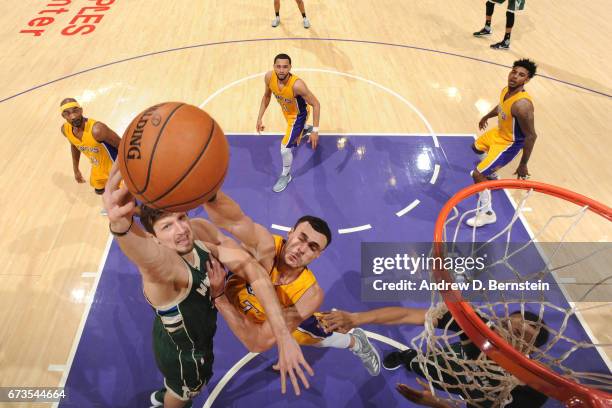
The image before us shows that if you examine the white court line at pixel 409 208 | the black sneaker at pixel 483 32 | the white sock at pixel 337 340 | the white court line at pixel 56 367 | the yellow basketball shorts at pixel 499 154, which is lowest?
the white court line at pixel 56 367

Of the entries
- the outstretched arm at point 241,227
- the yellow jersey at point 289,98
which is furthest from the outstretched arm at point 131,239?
the yellow jersey at point 289,98

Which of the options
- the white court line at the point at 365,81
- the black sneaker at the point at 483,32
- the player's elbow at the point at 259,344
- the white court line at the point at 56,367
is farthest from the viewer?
the black sneaker at the point at 483,32

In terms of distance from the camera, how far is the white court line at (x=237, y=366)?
125 inches

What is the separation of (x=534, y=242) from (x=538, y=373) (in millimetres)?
2915

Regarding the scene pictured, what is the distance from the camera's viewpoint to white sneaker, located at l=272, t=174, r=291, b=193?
4852 millimetres

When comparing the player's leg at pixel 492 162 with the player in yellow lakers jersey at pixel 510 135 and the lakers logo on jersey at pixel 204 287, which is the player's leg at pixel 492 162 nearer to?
the player in yellow lakers jersey at pixel 510 135

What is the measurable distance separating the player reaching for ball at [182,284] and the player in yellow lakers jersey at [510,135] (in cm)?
253

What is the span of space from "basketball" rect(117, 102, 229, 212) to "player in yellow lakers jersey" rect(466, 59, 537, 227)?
283 centimetres

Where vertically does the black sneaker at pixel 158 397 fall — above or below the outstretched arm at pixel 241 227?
below

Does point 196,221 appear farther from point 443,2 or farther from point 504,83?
point 443,2

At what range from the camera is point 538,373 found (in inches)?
72.6

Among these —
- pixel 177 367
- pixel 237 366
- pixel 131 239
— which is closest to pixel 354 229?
pixel 237 366

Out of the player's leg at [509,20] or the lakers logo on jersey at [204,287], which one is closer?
the lakers logo on jersey at [204,287]

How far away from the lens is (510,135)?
4320mm
